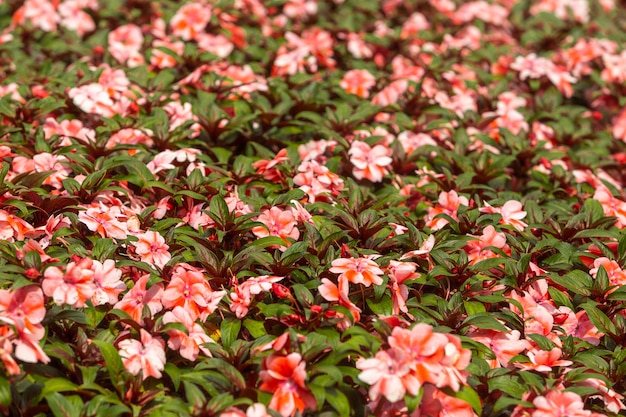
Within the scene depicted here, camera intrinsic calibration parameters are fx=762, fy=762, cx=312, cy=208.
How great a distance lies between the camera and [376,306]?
280 centimetres

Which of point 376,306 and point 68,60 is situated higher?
point 376,306

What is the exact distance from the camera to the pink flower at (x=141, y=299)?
106 inches

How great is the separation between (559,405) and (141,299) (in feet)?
4.82

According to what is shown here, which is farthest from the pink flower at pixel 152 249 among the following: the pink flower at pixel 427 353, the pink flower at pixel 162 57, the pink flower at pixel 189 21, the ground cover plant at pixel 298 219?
the pink flower at pixel 189 21

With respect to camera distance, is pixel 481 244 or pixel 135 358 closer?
pixel 135 358

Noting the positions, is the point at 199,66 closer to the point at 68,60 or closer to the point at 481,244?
the point at 68,60

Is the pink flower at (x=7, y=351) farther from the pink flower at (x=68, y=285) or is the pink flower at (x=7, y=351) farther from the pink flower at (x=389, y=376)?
the pink flower at (x=389, y=376)

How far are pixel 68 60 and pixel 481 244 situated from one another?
9.86 ft

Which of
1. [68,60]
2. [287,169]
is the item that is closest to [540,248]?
[287,169]

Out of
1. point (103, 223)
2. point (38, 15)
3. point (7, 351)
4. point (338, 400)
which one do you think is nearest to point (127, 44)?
Answer: point (38, 15)

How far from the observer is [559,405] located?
2480 mm

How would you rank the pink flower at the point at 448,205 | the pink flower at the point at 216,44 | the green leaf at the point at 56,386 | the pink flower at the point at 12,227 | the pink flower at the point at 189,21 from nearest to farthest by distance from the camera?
the green leaf at the point at 56,386 < the pink flower at the point at 12,227 < the pink flower at the point at 448,205 < the pink flower at the point at 216,44 < the pink flower at the point at 189,21

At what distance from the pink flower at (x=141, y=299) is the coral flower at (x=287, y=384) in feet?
1.72

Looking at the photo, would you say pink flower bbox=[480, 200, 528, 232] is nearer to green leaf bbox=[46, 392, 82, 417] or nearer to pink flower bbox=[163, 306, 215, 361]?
pink flower bbox=[163, 306, 215, 361]
